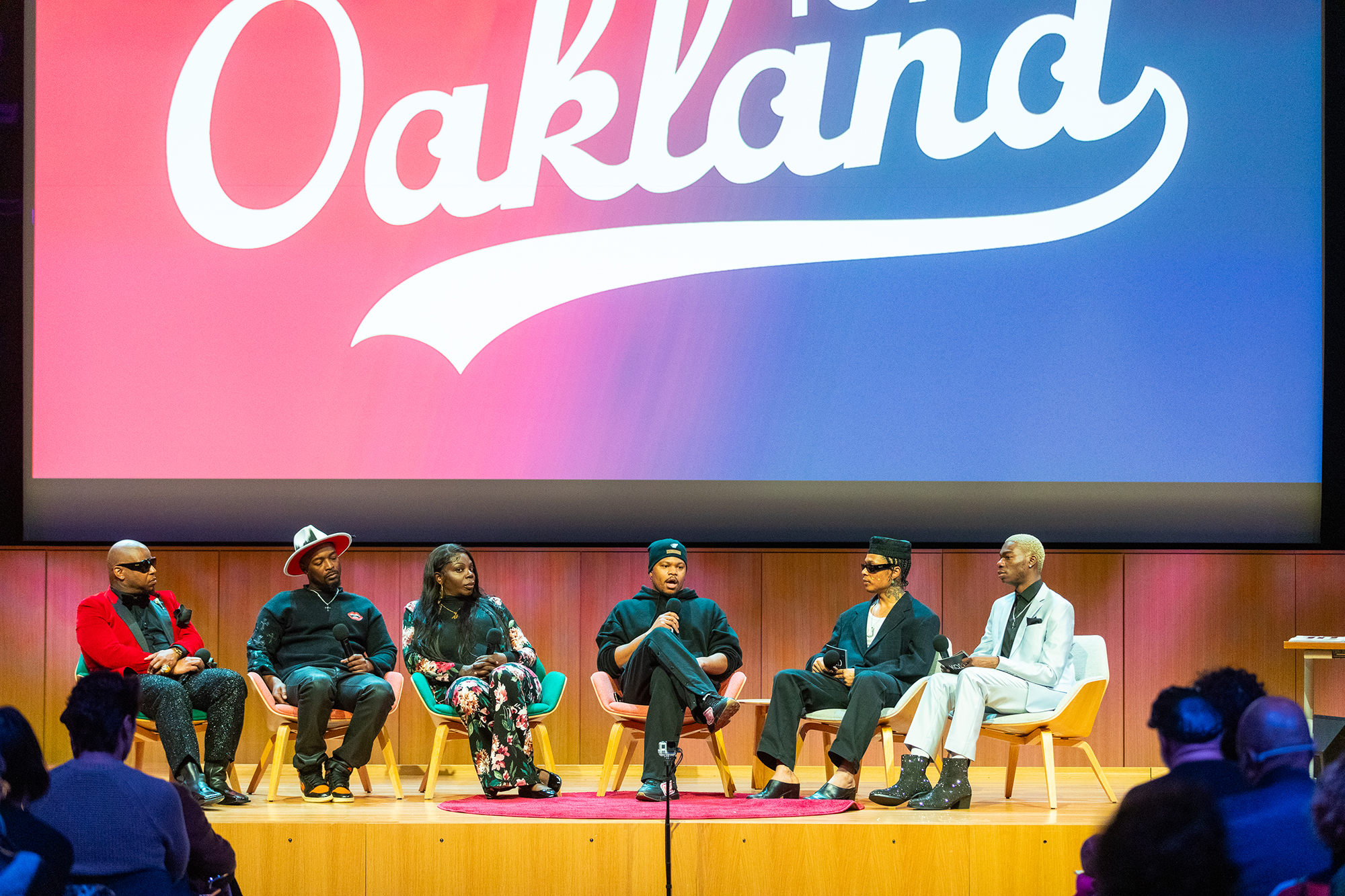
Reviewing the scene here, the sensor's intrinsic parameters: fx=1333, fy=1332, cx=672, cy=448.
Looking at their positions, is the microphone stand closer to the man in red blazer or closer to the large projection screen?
the man in red blazer

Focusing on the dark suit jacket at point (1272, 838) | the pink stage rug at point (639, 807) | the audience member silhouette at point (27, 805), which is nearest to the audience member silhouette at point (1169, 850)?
the dark suit jacket at point (1272, 838)

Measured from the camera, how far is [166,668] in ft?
17.2

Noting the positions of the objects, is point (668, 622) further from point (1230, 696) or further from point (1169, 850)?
point (1169, 850)

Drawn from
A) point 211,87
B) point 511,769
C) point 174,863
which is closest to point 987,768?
point 511,769

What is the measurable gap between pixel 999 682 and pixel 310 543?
2.89 meters

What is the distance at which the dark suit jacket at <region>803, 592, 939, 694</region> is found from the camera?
5.45 metres

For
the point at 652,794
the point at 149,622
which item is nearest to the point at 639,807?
the point at 652,794

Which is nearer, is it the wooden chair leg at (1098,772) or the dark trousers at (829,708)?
the dark trousers at (829,708)

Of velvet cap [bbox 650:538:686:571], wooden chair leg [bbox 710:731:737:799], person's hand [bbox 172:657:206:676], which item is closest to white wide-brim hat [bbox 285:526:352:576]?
person's hand [bbox 172:657:206:676]

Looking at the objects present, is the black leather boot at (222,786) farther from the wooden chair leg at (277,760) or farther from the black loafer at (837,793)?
the black loafer at (837,793)

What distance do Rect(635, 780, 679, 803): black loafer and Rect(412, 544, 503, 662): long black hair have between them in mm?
980

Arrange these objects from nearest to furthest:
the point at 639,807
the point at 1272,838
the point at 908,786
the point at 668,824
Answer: the point at 1272,838 → the point at 668,824 → the point at 639,807 → the point at 908,786

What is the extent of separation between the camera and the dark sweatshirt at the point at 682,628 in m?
5.54

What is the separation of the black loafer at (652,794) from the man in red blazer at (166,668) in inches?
60.6
